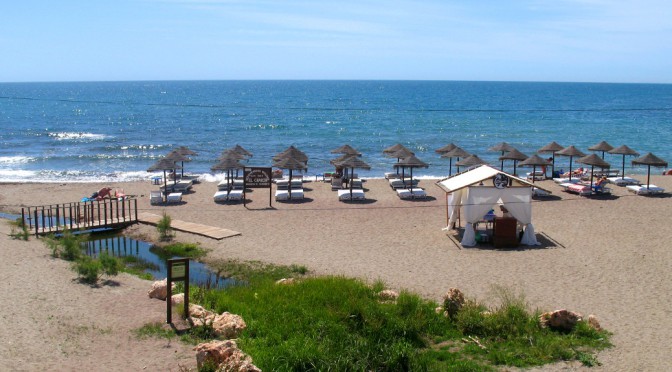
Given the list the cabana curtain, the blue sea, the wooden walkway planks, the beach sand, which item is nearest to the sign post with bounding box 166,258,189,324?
the beach sand

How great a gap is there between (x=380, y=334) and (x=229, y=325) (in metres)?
2.65

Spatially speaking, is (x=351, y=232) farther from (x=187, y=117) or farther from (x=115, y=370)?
(x=187, y=117)

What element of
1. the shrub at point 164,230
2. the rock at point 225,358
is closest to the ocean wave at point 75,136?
the shrub at point 164,230

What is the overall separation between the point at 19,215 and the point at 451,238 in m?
15.6

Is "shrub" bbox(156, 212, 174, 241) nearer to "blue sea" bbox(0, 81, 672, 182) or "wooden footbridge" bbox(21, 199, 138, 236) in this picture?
"wooden footbridge" bbox(21, 199, 138, 236)

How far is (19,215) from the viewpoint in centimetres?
2241

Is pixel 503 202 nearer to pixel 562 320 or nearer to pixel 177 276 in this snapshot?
pixel 562 320

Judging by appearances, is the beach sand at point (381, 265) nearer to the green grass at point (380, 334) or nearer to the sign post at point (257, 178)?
the green grass at point (380, 334)

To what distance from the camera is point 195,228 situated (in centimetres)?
1970

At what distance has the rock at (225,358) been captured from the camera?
28.0 feet

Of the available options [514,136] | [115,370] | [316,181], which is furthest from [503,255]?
[514,136]

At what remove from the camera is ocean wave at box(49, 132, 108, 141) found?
5358cm

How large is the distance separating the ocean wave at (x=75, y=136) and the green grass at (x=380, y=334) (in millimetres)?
46187

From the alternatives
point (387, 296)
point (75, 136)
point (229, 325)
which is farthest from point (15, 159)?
point (387, 296)
